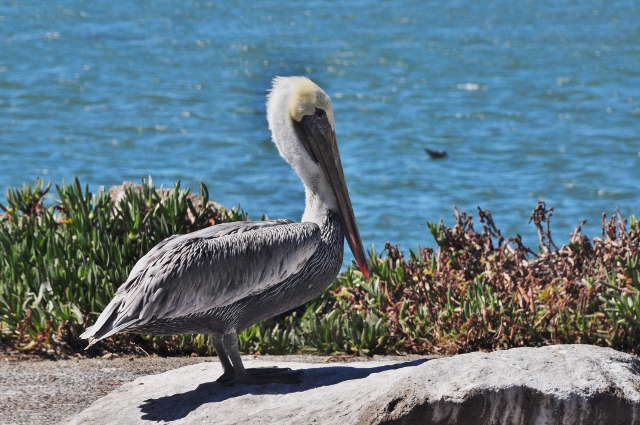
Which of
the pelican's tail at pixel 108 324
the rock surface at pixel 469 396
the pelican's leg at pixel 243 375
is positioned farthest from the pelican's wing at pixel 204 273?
the rock surface at pixel 469 396

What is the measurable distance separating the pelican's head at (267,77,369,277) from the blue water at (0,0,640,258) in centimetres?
450

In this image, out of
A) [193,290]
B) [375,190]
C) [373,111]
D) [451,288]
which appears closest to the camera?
[193,290]

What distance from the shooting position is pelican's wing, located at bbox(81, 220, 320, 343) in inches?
181

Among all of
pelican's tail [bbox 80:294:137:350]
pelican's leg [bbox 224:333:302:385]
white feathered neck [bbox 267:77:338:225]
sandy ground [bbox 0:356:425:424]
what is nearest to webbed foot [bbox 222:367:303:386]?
pelican's leg [bbox 224:333:302:385]

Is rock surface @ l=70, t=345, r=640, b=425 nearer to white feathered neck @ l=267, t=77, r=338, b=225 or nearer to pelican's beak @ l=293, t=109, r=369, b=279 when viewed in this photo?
pelican's beak @ l=293, t=109, r=369, b=279

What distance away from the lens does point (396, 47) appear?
24391 mm

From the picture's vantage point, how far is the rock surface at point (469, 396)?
3980 millimetres

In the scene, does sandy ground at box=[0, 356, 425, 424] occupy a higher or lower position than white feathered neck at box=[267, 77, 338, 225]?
lower

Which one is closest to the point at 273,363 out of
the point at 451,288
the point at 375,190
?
the point at 451,288

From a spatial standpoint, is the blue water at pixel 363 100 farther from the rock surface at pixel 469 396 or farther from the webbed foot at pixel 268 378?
the rock surface at pixel 469 396

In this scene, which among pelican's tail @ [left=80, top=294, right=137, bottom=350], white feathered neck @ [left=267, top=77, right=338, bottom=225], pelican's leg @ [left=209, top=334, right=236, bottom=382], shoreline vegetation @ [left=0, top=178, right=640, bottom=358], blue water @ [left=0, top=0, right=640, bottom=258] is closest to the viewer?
pelican's tail @ [left=80, top=294, right=137, bottom=350]

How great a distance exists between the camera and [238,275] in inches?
185

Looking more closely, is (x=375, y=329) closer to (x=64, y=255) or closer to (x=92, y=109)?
(x=64, y=255)

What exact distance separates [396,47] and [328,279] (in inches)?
789
